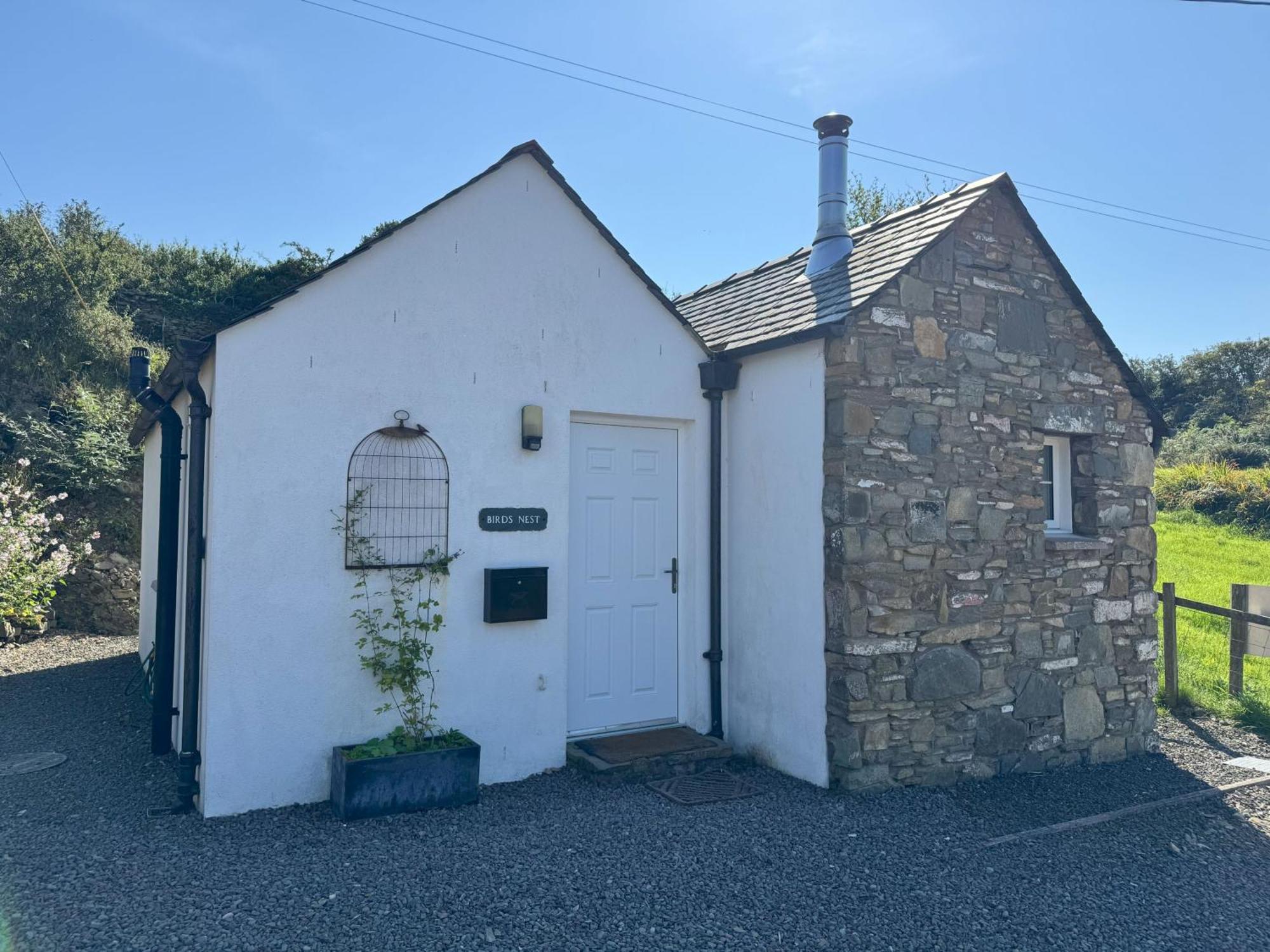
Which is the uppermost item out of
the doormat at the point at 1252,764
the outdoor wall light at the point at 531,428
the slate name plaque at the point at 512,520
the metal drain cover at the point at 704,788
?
the outdoor wall light at the point at 531,428

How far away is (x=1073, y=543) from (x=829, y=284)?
2802 millimetres

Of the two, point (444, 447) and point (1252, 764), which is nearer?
point (444, 447)

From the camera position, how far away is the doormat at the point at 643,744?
19.1 ft

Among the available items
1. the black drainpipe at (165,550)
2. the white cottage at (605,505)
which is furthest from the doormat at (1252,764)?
the black drainpipe at (165,550)

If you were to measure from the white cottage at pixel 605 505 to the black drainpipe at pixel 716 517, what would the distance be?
0.07 feet

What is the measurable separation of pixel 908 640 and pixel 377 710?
359 cm

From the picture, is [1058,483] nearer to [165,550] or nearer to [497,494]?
[497,494]

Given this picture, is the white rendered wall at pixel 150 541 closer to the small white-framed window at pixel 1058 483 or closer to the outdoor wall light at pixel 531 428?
the outdoor wall light at pixel 531 428

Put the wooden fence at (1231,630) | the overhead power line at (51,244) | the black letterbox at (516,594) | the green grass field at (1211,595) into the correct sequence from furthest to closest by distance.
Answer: the overhead power line at (51,244)
the green grass field at (1211,595)
the wooden fence at (1231,630)
the black letterbox at (516,594)

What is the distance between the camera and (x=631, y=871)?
14.0ft

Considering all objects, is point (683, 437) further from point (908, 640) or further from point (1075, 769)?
point (1075, 769)

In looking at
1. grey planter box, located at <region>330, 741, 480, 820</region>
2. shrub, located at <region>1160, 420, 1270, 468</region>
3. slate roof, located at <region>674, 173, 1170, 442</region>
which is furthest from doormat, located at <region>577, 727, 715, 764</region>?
shrub, located at <region>1160, 420, 1270, 468</region>

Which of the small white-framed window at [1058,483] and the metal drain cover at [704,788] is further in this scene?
the small white-framed window at [1058,483]

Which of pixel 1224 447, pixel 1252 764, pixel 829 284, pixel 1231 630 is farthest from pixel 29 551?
pixel 1224 447
